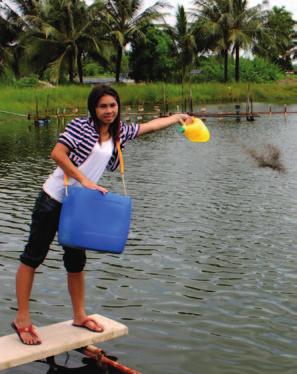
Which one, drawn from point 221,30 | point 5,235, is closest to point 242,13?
point 221,30

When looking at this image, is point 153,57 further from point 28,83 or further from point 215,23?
point 28,83

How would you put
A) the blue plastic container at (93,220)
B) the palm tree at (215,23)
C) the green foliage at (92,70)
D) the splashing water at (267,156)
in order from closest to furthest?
the blue plastic container at (93,220)
the splashing water at (267,156)
the palm tree at (215,23)
the green foliage at (92,70)

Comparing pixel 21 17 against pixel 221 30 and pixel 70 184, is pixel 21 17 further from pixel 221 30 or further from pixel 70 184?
pixel 70 184

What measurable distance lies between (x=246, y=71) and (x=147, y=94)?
17.6m

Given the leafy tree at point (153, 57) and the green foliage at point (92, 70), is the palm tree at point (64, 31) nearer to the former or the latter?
the leafy tree at point (153, 57)

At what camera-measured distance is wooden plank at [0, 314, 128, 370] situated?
14.2ft

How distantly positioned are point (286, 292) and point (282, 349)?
154 cm

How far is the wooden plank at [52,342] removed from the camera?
14.2ft

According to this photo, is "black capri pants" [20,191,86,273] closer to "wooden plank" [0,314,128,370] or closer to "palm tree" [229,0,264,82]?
"wooden plank" [0,314,128,370]

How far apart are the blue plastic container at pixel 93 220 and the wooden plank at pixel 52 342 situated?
2.60 feet

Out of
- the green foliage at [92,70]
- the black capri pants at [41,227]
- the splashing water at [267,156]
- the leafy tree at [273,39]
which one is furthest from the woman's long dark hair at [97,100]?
the green foliage at [92,70]

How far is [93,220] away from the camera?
4.32m

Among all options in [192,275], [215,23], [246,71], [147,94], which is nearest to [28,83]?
[147,94]

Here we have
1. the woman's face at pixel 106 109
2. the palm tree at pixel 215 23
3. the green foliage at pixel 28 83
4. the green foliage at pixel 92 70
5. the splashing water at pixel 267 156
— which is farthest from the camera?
the green foliage at pixel 92 70
